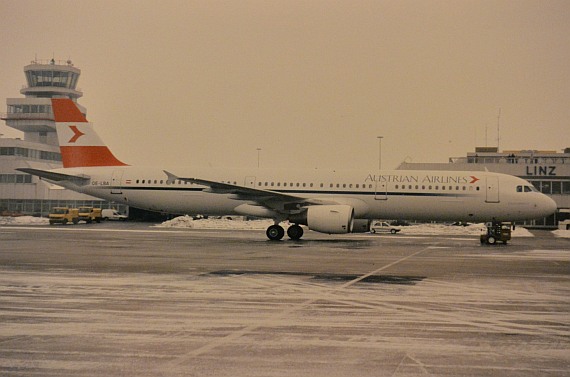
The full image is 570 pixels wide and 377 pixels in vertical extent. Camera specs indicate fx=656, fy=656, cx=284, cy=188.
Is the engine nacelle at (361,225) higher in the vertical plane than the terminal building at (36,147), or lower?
lower

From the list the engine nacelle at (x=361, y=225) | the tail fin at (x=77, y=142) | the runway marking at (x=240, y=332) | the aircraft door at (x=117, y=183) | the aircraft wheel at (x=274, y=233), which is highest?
the tail fin at (x=77, y=142)

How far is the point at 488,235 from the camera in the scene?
33531 millimetres

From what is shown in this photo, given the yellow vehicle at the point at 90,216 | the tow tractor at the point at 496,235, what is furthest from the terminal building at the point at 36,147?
the tow tractor at the point at 496,235

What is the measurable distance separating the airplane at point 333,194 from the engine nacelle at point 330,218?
15.2 inches

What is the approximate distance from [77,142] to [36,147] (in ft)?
194

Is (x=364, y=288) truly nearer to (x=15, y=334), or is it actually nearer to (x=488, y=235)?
(x=15, y=334)

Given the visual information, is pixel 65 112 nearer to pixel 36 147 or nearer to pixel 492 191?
pixel 492 191

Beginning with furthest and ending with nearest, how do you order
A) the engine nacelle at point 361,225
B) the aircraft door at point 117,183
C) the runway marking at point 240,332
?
the aircraft door at point 117,183, the engine nacelle at point 361,225, the runway marking at point 240,332

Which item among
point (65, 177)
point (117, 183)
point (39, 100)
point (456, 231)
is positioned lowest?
point (456, 231)

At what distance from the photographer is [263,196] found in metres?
32.1

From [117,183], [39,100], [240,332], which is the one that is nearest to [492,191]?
[117,183]

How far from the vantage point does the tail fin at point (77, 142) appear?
38.4m

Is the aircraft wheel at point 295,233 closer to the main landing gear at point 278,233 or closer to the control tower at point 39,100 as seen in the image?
the main landing gear at point 278,233

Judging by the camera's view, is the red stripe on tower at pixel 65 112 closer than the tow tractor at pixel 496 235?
No
